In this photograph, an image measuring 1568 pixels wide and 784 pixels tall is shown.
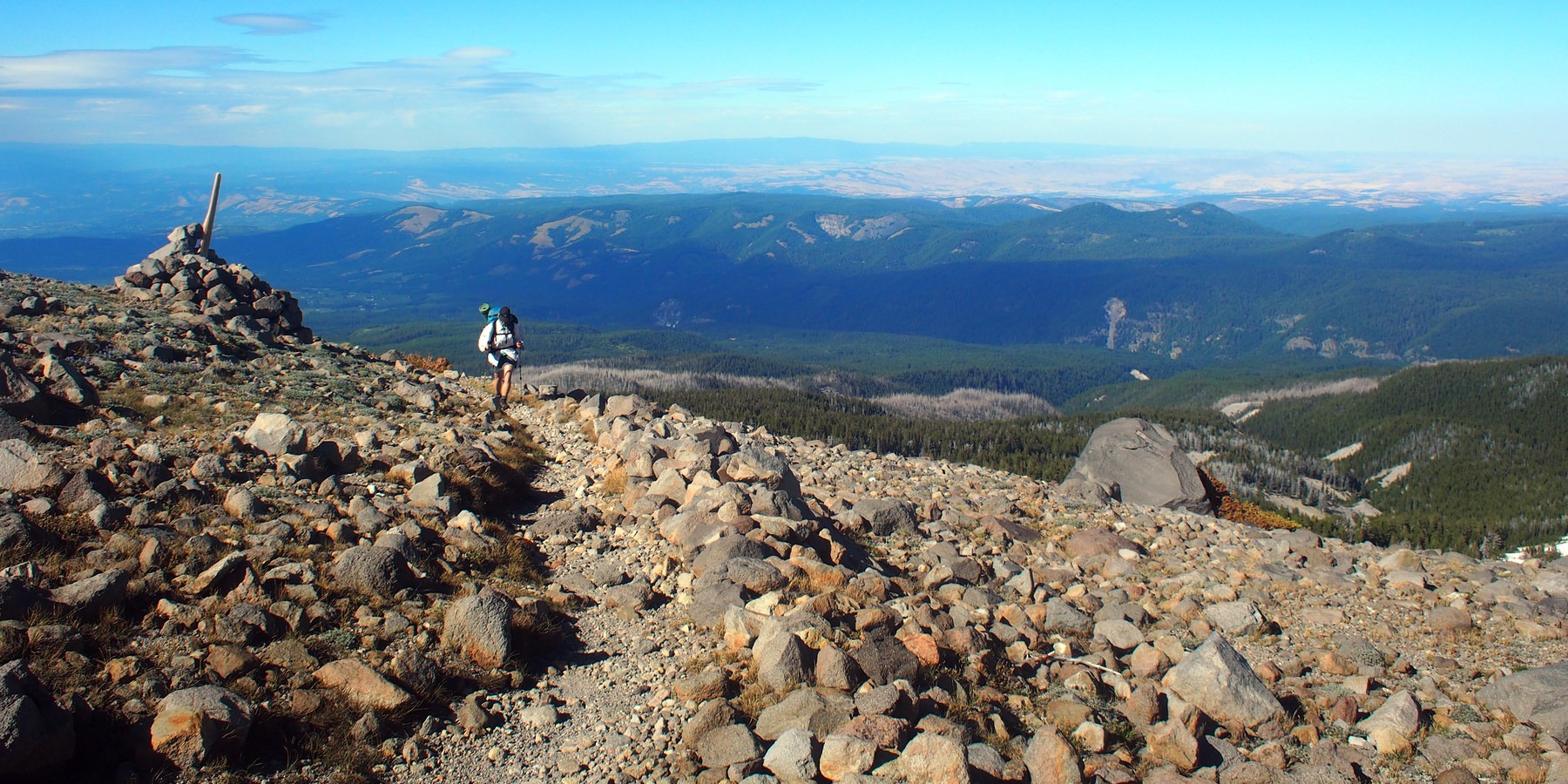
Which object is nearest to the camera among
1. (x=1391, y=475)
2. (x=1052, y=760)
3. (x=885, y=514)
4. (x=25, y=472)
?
(x=1052, y=760)

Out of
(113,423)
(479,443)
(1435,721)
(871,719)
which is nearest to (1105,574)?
(1435,721)

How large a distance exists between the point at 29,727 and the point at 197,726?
110cm

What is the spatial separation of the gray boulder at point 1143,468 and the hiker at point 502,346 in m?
18.4

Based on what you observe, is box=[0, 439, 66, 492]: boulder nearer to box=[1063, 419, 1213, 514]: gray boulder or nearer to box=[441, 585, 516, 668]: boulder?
box=[441, 585, 516, 668]: boulder

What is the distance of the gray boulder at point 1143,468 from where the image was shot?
3306 cm

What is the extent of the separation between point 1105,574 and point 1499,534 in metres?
78.3

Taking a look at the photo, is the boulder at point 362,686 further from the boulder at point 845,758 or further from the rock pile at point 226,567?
the boulder at point 845,758

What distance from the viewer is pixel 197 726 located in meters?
7.55

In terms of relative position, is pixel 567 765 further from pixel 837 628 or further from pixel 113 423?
pixel 113 423

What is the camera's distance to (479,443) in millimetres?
18766

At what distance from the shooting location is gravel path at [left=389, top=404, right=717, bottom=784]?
8484 mm

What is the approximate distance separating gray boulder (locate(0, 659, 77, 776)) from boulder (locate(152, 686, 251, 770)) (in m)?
0.62

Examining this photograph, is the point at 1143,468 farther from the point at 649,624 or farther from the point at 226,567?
the point at 226,567

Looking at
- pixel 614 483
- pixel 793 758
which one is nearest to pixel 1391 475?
pixel 614 483
